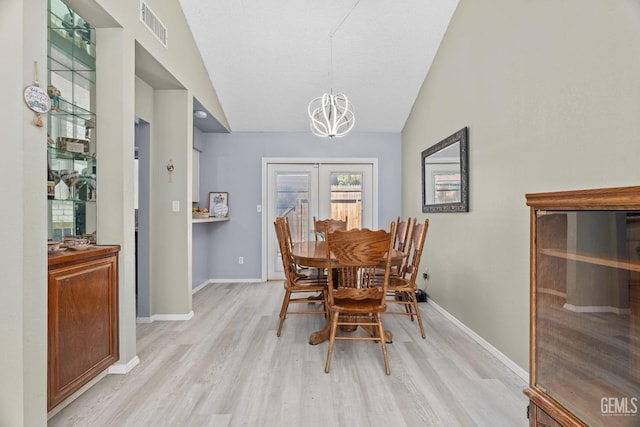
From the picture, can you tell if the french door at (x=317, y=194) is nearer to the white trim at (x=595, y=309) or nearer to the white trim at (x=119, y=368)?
the white trim at (x=119, y=368)

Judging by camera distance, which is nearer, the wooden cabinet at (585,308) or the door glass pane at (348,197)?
the wooden cabinet at (585,308)

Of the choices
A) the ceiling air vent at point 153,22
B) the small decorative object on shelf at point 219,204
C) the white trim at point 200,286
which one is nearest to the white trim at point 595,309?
the ceiling air vent at point 153,22

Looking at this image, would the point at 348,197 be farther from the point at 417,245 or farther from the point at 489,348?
the point at 489,348

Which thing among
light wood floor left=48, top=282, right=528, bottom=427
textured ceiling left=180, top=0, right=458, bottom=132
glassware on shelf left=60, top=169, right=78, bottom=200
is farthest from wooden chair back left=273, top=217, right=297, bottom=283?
textured ceiling left=180, top=0, right=458, bottom=132

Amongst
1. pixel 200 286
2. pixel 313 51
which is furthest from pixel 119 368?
pixel 313 51

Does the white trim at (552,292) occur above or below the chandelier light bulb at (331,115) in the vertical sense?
below

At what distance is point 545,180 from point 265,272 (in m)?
3.90

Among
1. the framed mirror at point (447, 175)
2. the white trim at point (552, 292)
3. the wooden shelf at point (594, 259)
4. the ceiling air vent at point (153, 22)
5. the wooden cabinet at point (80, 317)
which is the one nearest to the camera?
the wooden shelf at point (594, 259)

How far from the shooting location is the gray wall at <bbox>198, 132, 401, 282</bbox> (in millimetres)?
4859

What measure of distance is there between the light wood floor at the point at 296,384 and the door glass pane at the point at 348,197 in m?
2.26

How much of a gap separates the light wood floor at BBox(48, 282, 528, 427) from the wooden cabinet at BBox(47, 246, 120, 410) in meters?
0.17

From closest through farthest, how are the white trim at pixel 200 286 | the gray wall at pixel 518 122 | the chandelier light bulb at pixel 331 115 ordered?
the gray wall at pixel 518 122 < the chandelier light bulb at pixel 331 115 < the white trim at pixel 200 286

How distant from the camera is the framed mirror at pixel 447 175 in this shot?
289cm

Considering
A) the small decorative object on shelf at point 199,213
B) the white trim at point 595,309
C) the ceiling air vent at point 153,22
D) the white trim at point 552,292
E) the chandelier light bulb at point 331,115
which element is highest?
the ceiling air vent at point 153,22
